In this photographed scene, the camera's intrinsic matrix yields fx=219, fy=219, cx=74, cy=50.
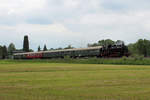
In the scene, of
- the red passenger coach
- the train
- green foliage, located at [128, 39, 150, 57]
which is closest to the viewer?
the train

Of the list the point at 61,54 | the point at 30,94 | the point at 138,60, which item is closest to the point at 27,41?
the point at 61,54

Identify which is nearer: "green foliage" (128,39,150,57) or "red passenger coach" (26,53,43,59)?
"red passenger coach" (26,53,43,59)

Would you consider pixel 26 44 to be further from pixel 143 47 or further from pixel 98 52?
pixel 98 52

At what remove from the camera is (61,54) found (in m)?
75.6

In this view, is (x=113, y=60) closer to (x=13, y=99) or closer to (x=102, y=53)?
(x=102, y=53)

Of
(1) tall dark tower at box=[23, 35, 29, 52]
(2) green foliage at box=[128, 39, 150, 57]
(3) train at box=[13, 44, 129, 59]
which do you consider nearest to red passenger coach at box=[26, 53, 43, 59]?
(3) train at box=[13, 44, 129, 59]

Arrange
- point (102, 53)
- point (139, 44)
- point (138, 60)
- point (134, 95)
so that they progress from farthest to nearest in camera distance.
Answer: point (139, 44), point (102, 53), point (138, 60), point (134, 95)

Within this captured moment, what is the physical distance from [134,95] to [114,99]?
143 centimetres

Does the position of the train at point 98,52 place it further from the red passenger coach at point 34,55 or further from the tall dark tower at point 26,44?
the tall dark tower at point 26,44

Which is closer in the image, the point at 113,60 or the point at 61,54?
the point at 113,60

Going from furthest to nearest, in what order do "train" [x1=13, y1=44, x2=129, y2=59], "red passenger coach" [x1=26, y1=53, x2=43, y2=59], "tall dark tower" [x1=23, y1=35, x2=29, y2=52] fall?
"tall dark tower" [x1=23, y1=35, x2=29, y2=52] → "red passenger coach" [x1=26, y1=53, x2=43, y2=59] → "train" [x1=13, y1=44, x2=129, y2=59]

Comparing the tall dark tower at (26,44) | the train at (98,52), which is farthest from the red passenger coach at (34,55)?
the tall dark tower at (26,44)

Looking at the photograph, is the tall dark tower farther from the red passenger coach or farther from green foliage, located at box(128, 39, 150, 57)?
green foliage, located at box(128, 39, 150, 57)

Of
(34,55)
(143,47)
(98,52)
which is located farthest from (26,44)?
(98,52)
